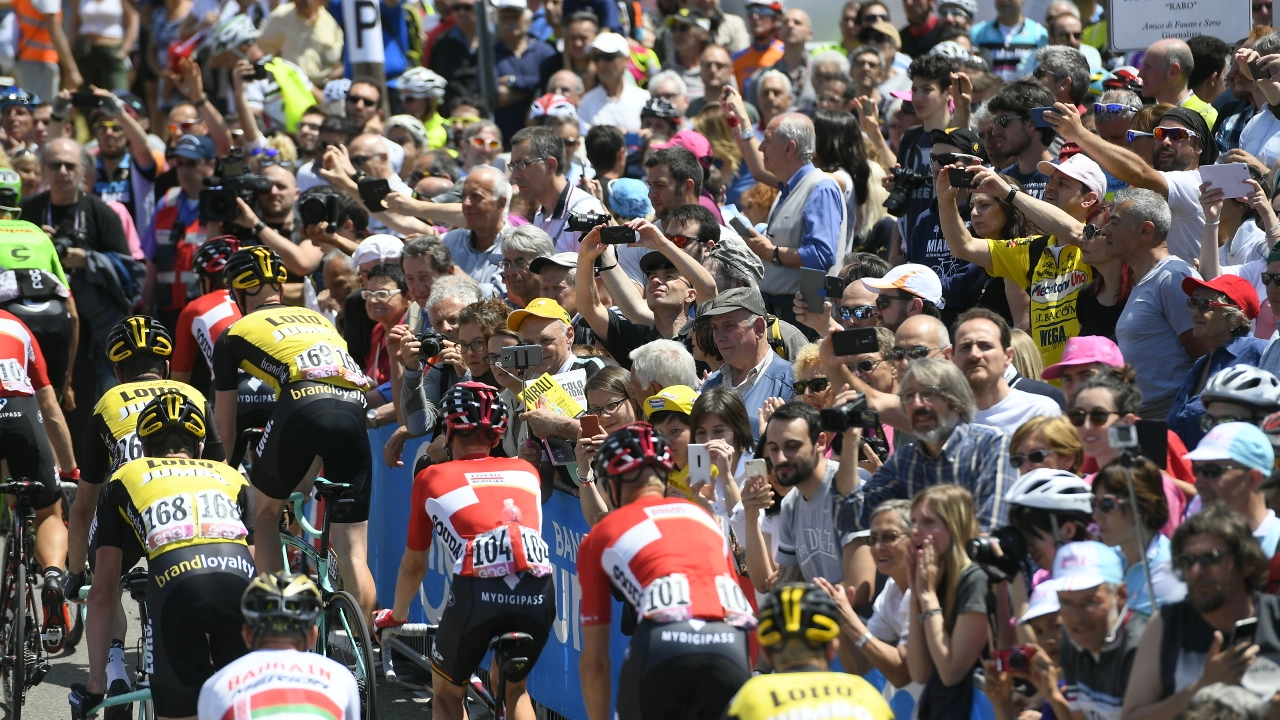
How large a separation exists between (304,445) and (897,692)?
14.9ft

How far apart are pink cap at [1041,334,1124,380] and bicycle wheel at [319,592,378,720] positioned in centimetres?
345

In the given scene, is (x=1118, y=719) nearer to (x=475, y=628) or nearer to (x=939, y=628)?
(x=939, y=628)

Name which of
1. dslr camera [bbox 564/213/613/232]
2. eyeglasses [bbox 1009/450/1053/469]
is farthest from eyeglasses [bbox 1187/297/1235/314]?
dslr camera [bbox 564/213/613/232]

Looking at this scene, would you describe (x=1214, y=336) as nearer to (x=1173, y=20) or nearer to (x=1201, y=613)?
(x=1201, y=613)

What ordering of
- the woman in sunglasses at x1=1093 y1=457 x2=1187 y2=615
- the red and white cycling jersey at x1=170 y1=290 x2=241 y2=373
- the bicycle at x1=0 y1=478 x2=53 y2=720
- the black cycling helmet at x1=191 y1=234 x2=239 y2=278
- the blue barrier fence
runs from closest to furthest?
1. the woman in sunglasses at x1=1093 y1=457 x2=1187 y2=615
2. the blue barrier fence
3. the bicycle at x1=0 y1=478 x2=53 y2=720
4. the red and white cycling jersey at x1=170 y1=290 x2=241 y2=373
5. the black cycling helmet at x1=191 y1=234 x2=239 y2=278

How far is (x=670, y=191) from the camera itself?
10000 mm

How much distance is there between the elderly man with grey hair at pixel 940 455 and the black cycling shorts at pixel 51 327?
7.57 m

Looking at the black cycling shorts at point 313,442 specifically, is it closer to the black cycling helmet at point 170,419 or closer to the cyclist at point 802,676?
the black cycling helmet at point 170,419

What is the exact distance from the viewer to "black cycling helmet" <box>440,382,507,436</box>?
7.29 meters

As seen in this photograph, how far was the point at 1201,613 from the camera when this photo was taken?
445 centimetres

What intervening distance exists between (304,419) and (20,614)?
1.73 metres

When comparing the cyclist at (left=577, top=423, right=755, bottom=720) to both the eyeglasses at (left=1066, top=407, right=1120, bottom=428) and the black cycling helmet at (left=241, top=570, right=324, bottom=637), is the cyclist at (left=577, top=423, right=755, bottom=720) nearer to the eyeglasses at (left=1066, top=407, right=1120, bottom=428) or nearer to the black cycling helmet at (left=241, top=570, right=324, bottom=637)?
the black cycling helmet at (left=241, top=570, right=324, bottom=637)

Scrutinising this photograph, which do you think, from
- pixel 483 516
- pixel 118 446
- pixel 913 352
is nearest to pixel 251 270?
pixel 118 446

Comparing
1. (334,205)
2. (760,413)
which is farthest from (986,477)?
(334,205)
